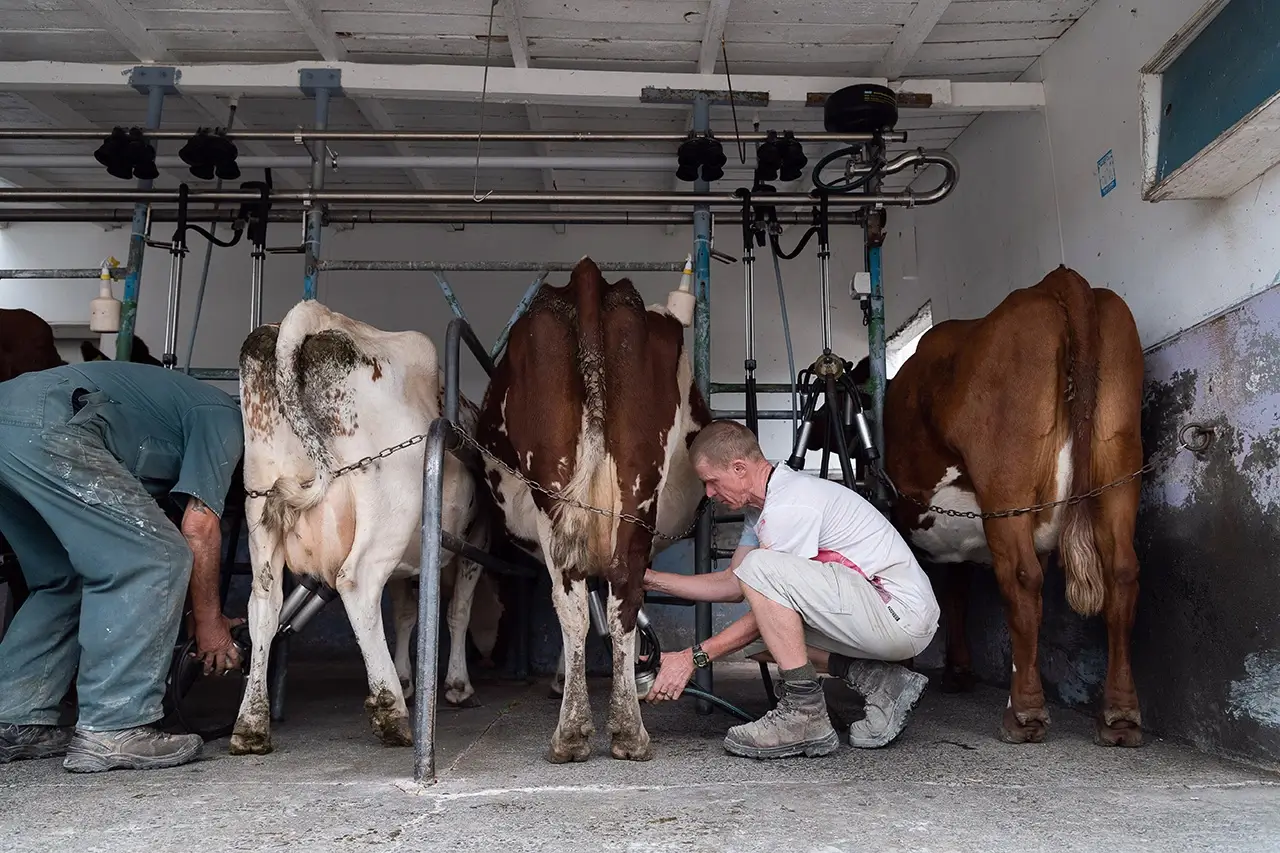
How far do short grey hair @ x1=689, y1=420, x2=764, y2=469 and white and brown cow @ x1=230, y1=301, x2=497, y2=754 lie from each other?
109cm

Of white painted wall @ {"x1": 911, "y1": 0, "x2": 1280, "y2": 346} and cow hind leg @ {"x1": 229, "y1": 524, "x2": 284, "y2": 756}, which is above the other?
white painted wall @ {"x1": 911, "y1": 0, "x2": 1280, "y2": 346}

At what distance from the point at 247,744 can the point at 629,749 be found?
1.33 m

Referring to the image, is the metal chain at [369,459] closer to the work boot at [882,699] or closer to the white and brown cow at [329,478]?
the white and brown cow at [329,478]

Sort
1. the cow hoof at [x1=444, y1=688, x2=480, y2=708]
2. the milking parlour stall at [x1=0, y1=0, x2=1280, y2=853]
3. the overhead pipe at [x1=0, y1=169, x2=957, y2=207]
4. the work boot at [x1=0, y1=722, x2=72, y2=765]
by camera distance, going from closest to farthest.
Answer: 1. the milking parlour stall at [x1=0, y1=0, x2=1280, y2=853]
2. the work boot at [x1=0, y1=722, x2=72, y2=765]
3. the cow hoof at [x1=444, y1=688, x2=480, y2=708]
4. the overhead pipe at [x1=0, y1=169, x2=957, y2=207]

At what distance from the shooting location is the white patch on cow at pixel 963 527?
3867 mm

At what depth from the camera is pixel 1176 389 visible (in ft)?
12.8


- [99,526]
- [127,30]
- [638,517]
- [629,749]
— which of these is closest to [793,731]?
[629,749]

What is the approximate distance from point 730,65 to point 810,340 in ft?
14.3

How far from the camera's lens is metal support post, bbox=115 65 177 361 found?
5188 millimetres

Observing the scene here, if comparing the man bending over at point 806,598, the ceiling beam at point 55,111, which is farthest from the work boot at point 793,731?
the ceiling beam at point 55,111

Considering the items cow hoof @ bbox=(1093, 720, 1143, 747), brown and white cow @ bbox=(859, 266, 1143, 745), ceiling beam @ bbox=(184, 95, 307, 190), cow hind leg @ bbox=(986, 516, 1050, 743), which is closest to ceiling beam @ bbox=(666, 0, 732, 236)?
brown and white cow @ bbox=(859, 266, 1143, 745)

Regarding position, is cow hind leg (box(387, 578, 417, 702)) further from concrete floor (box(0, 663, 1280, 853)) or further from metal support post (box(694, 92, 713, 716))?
metal support post (box(694, 92, 713, 716))

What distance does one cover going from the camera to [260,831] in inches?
98.6

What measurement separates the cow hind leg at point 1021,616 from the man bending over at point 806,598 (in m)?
0.39
